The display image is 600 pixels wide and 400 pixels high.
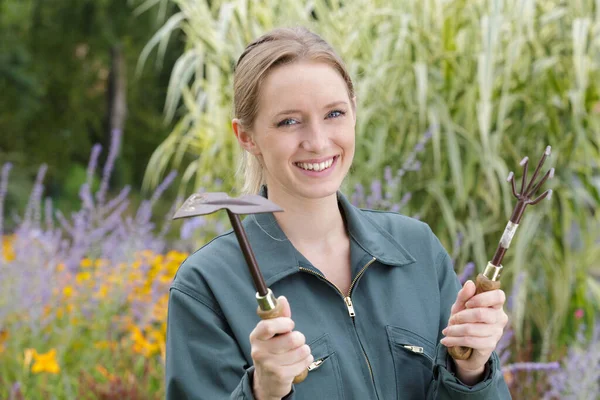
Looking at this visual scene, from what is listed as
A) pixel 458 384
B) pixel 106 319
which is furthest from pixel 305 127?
pixel 106 319

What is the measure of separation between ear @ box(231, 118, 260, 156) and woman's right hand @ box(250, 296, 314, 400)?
455 mm

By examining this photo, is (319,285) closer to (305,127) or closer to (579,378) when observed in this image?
(305,127)

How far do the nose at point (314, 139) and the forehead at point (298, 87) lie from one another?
37 millimetres

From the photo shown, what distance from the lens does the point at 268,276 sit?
1.35 m

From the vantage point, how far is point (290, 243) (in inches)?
55.1

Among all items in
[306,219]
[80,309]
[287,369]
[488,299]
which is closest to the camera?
[287,369]

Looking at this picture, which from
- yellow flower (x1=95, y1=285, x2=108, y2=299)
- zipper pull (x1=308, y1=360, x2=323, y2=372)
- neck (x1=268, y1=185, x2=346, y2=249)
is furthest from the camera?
yellow flower (x1=95, y1=285, x2=108, y2=299)

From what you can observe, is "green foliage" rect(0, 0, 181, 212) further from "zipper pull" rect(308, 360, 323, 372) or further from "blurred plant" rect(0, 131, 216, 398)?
"zipper pull" rect(308, 360, 323, 372)

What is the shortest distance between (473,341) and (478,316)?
42 millimetres

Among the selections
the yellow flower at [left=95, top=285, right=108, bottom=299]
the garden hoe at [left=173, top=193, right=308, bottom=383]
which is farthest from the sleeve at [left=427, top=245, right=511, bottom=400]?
the yellow flower at [left=95, top=285, right=108, bottom=299]

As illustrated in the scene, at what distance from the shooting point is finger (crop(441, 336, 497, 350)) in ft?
3.96

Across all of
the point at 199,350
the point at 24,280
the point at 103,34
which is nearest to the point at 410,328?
the point at 199,350

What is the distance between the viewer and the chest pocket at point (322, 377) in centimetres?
130

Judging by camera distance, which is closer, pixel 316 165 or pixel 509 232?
pixel 509 232
